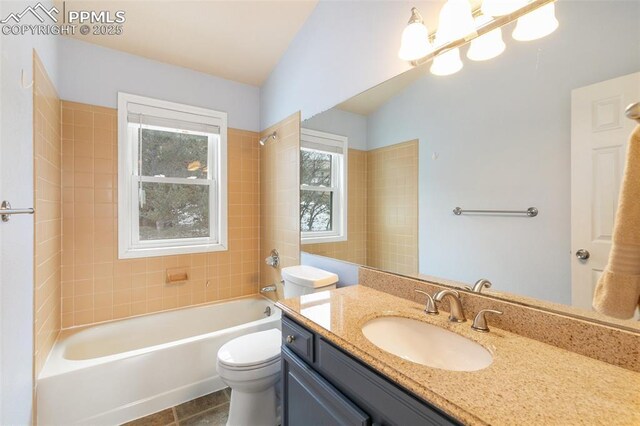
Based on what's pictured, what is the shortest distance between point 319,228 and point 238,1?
5.41 feet

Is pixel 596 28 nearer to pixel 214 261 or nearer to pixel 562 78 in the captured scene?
pixel 562 78

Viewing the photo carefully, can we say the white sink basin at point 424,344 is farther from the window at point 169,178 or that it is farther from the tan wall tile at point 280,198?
the window at point 169,178

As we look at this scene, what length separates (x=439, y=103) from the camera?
3.87 feet

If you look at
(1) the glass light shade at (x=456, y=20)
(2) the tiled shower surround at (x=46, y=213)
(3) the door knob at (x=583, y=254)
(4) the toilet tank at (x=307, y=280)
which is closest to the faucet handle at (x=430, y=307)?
(3) the door knob at (x=583, y=254)

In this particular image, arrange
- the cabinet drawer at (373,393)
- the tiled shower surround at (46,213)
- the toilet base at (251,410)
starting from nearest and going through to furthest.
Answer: the cabinet drawer at (373,393) < the tiled shower surround at (46,213) < the toilet base at (251,410)

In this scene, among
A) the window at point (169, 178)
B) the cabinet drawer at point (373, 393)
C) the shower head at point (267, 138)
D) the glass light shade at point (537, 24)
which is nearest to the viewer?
the cabinet drawer at point (373, 393)

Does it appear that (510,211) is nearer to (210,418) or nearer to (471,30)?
(471,30)

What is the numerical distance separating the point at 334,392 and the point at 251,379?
77 cm

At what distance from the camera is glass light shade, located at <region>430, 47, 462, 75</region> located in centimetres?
112

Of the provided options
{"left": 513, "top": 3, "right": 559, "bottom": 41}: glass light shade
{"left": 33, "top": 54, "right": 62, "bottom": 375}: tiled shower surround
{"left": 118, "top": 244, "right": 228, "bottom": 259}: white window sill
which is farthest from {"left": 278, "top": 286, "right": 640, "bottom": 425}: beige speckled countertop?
{"left": 118, "top": 244, "right": 228, "bottom": 259}: white window sill

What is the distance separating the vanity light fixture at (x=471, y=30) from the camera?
902 millimetres

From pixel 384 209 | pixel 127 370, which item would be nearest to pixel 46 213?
pixel 127 370

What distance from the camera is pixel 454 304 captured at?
99cm
